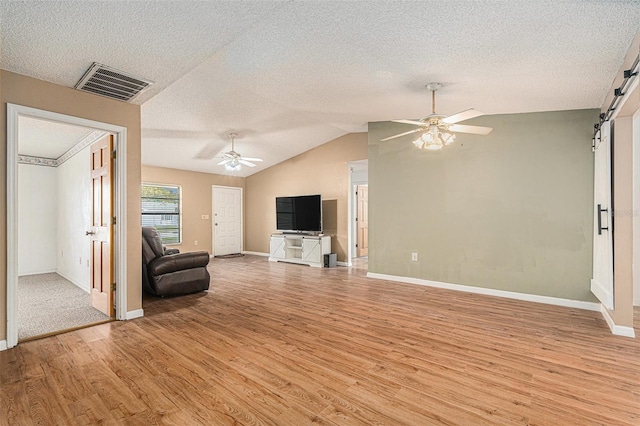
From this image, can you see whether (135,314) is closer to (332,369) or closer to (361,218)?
(332,369)

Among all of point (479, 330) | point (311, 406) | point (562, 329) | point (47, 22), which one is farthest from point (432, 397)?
point (47, 22)

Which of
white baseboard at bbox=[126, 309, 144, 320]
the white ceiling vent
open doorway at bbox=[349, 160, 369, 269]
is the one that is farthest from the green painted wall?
the white ceiling vent

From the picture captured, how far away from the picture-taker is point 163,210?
8.42m

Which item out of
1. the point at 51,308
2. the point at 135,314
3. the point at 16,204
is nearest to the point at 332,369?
the point at 135,314

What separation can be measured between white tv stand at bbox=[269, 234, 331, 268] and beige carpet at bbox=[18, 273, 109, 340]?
415 centimetres

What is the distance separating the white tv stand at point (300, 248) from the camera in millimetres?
7371

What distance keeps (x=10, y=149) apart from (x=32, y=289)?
345 centimetres

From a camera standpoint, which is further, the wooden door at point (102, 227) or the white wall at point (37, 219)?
the white wall at point (37, 219)

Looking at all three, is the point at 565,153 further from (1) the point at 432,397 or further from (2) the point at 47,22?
(2) the point at 47,22

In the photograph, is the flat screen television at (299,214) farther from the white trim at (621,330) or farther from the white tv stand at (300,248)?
the white trim at (621,330)

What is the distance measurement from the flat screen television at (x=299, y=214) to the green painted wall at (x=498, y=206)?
2.06 metres

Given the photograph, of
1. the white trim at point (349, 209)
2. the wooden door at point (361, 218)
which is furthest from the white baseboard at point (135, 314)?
the wooden door at point (361, 218)

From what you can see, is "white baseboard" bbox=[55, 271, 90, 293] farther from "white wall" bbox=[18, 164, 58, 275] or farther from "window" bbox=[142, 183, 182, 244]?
"window" bbox=[142, 183, 182, 244]

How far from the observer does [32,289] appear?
200 inches
